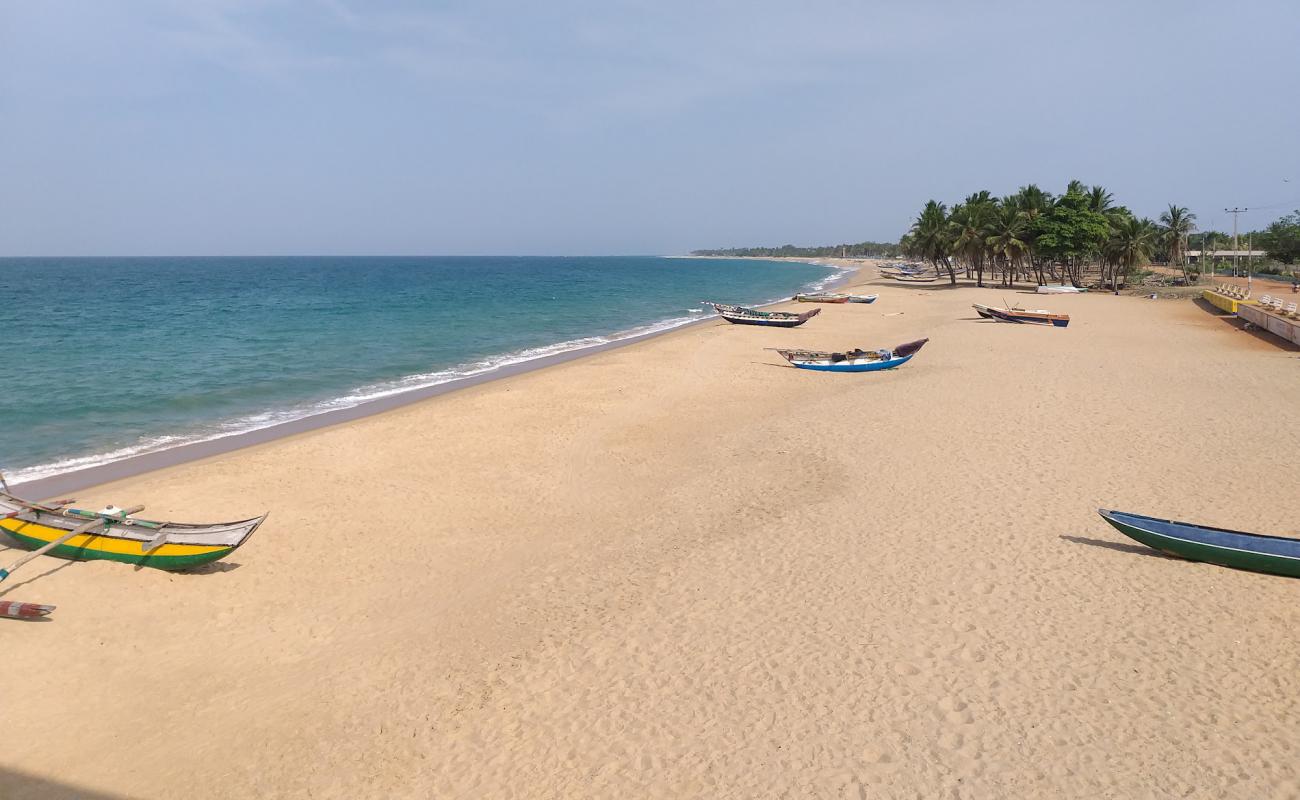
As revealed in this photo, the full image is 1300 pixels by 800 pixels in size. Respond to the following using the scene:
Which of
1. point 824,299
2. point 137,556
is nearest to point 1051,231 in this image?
point 824,299

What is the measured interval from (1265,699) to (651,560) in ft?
22.3

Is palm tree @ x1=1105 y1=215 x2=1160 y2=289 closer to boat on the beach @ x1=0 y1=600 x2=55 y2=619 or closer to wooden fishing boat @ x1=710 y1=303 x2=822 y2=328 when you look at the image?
wooden fishing boat @ x1=710 y1=303 x2=822 y2=328

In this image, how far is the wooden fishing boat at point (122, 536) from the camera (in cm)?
1009

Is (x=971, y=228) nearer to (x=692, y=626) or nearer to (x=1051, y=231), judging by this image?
(x=1051, y=231)

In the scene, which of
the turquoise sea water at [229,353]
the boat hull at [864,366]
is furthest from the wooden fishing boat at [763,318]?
the boat hull at [864,366]

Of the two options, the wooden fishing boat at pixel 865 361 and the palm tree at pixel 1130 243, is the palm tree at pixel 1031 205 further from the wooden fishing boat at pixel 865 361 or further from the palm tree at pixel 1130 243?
the wooden fishing boat at pixel 865 361

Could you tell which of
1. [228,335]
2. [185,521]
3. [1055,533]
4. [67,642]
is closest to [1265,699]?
[1055,533]

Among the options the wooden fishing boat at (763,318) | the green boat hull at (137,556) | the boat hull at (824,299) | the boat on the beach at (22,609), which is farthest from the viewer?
the boat hull at (824,299)

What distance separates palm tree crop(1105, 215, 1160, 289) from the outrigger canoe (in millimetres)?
58481

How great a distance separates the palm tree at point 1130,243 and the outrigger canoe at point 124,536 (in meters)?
A: 58.5

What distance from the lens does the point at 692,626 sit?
8.48 m

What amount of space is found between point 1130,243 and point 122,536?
196ft

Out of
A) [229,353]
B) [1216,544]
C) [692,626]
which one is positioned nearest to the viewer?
[692,626]

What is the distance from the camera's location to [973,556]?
9.84m
